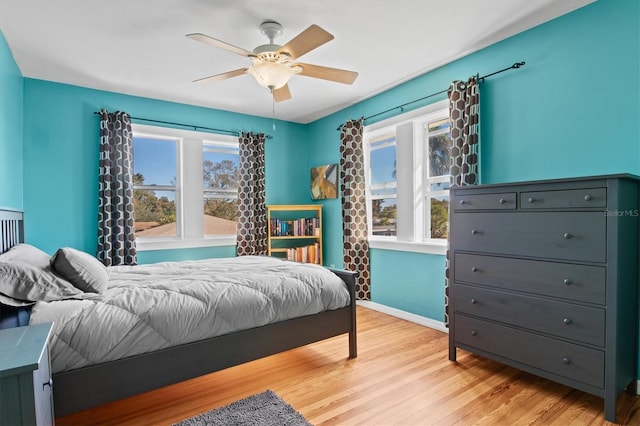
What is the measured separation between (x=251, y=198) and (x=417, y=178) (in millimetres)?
2249

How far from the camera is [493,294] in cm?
238

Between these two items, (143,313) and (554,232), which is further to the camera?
(554,232)

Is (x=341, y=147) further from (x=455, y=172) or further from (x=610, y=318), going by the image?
(x=610, y=318)

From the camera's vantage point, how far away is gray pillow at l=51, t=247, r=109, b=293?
193 cm

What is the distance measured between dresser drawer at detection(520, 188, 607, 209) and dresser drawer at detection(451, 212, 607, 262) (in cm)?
5

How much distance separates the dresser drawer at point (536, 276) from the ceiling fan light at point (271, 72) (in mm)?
1879

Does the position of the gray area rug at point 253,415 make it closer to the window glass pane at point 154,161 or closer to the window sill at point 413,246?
the window sill at point 413,246

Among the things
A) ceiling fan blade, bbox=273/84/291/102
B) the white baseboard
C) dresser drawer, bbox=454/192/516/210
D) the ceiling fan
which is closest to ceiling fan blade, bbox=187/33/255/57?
the ceiling fan

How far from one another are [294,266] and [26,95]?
3.26 m

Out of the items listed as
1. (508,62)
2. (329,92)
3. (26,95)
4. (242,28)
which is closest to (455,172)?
(508,62)

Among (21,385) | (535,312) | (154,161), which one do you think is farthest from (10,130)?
(535,312)

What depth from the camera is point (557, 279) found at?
206 cm

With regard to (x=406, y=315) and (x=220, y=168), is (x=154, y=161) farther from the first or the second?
(x=406, y=315)

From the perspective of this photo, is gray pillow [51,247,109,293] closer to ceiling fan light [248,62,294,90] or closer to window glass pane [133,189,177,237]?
ceiling fan light [248,62,294,90]
